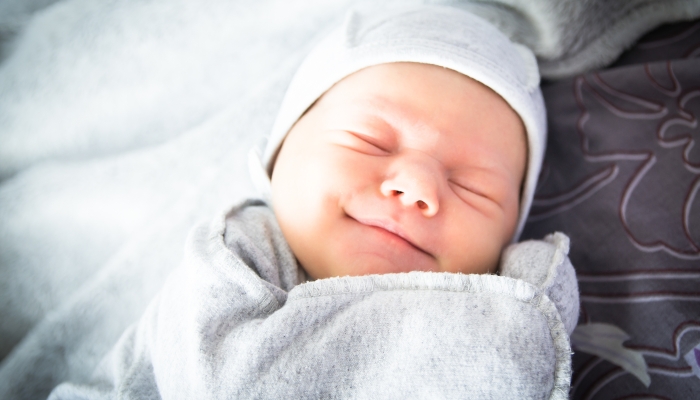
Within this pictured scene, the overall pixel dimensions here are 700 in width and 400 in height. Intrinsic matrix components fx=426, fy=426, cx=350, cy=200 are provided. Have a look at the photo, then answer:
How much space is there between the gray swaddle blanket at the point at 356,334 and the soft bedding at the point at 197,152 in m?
0.30

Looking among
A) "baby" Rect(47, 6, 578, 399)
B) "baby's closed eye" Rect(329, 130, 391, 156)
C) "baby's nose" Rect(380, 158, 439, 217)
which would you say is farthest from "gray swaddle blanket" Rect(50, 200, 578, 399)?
"baby's closed eye" Rect(329, 130, 391, 156)

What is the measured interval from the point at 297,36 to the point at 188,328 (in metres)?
0.96

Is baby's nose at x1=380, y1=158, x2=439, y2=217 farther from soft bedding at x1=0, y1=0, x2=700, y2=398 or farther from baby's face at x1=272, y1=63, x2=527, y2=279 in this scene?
soft bedding at x1=0, y1=0, x2=700, y2=398

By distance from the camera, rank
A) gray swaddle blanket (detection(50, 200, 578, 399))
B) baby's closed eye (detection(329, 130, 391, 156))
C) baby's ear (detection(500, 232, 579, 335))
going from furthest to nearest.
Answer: baby's closed eye (detection(329, 130, 391, 156))
baby's ear (detection(500, 232, 579, 335))
gray swaddle blanket (detection(50, 200, 578, 399))

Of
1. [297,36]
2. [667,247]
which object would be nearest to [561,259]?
[667,247]

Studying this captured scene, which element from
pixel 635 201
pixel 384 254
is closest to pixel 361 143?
pixel 384 254

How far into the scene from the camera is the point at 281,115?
1.07 metres

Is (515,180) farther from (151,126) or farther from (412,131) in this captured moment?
(151,126)

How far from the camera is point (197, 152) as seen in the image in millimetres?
1218

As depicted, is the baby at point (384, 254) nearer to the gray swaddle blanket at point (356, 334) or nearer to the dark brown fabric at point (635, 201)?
the gray swaddle blanket at point (356, 334)

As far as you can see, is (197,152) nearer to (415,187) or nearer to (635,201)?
(415,187)

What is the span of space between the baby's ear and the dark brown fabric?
21cm

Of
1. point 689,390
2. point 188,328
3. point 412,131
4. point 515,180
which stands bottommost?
point 689,390

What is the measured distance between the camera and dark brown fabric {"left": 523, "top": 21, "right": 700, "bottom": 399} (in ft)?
2.87
